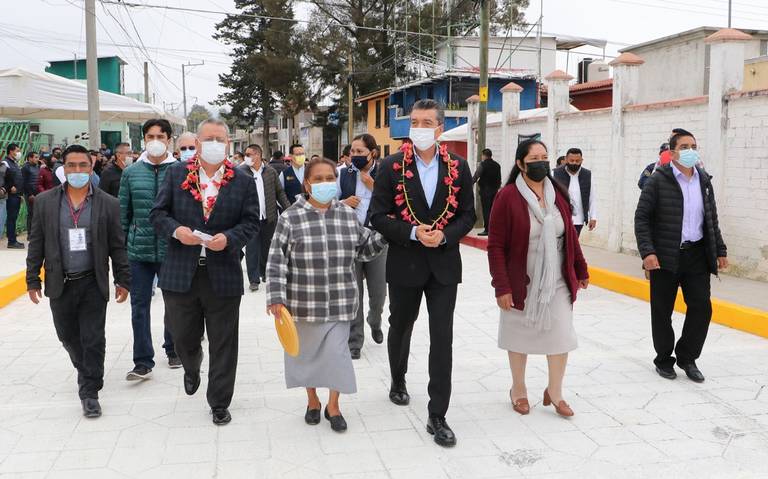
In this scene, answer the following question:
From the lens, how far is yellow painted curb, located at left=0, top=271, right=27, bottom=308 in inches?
329

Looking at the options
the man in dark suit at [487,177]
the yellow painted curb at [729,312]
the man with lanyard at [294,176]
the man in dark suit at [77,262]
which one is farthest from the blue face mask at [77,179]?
the man in dark suit at [487,177]

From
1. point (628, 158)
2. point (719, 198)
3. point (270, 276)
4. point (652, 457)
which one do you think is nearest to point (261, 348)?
point (270, 276)

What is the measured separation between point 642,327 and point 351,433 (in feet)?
13.1

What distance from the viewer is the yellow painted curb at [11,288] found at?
837 centimetres

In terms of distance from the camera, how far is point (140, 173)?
18.2 feet

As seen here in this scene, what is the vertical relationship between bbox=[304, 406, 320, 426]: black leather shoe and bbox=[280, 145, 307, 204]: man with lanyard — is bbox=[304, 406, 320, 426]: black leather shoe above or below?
below

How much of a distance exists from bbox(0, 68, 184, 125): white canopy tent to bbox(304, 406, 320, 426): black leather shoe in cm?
912

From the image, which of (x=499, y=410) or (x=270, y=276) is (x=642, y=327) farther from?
(x=270, y=276)

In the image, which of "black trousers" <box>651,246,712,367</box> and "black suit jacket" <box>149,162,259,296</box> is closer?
"black suit jacket" <box>149,162,259,296</box>

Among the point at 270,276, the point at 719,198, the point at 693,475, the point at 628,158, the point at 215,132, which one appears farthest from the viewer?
the point at 628,158

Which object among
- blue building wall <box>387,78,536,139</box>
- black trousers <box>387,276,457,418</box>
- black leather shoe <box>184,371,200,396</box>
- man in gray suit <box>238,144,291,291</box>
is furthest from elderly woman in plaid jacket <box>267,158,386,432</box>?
blue building wall <box>387,78,536,139</box>

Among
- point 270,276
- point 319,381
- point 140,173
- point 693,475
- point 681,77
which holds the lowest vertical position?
point 693,475

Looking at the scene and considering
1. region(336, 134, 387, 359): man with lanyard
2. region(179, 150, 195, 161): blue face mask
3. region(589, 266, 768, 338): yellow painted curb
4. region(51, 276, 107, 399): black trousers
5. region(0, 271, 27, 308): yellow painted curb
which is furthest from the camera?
region(0, 271, 27, 308): yellow painted curb

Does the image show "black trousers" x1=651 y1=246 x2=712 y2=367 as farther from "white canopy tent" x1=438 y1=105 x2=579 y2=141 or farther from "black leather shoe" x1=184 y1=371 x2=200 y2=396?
"white canopy tent" x1=438 y1=105 x2=579 y2=141
